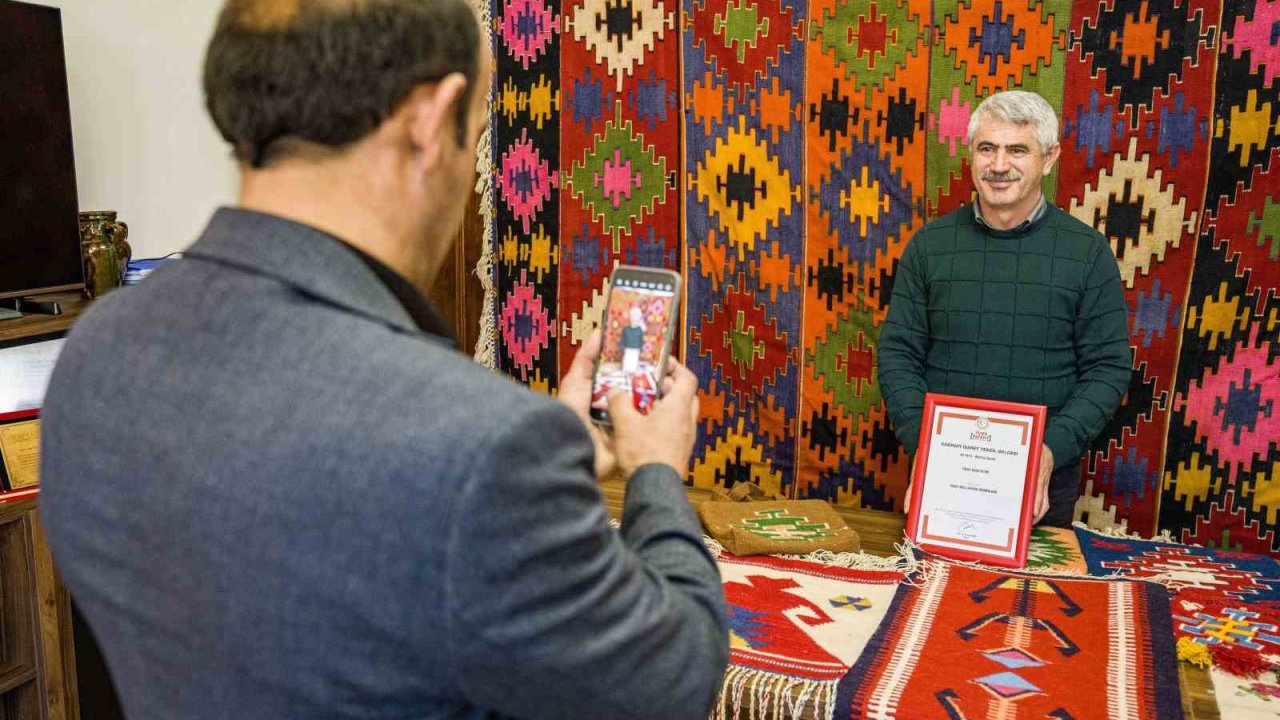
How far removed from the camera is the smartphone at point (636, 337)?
128cm

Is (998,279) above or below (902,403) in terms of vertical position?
above

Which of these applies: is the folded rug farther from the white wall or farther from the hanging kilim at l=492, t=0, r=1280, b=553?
the white wall

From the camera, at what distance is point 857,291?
3248 mm

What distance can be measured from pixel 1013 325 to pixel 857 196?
2.56 ft

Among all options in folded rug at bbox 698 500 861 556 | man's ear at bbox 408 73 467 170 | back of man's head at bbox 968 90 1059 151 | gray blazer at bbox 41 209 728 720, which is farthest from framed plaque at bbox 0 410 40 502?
back of man's head at bbox 968 90 1059 151

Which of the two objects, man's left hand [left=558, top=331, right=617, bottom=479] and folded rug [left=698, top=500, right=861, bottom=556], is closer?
man's left hand [left=558, top=331, right=617, bottom=479]

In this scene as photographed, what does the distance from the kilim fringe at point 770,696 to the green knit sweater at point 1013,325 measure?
0.99 m

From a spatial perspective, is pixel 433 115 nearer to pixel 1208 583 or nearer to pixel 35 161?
pixel 1208 583

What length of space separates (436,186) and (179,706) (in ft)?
1.54

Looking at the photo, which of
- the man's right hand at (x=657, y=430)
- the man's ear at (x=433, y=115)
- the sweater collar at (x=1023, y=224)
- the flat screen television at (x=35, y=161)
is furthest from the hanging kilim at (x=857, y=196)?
the man's ear at (x=433, y=115)

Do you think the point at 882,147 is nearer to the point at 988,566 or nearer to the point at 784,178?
the point at 784,178

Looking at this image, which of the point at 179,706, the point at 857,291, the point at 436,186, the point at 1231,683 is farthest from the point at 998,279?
the point at 179,706

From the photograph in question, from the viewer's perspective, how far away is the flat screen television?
8.51 feet

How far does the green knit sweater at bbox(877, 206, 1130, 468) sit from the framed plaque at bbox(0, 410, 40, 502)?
2065 millimetres
